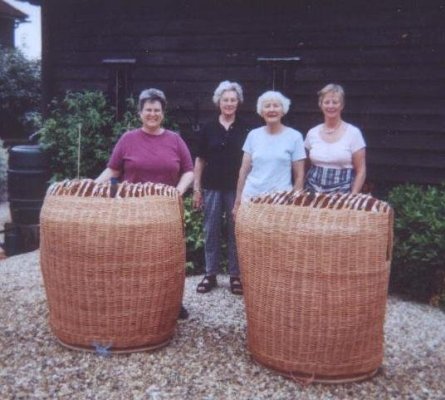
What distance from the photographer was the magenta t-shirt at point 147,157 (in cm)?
430

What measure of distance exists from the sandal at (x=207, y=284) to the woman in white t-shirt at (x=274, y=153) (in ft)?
3.14

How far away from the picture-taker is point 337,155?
456 centimetres

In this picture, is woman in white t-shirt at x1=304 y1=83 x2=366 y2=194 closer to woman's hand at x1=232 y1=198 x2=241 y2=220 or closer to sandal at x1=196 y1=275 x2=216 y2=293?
woman's hand at x1=232 y1=198 x2=241 y2=220

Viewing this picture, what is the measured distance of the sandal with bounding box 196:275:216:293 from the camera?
5.28 metres

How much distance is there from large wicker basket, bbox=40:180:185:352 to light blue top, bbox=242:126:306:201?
89cm

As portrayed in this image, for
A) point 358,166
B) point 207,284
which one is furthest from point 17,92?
point 358,166

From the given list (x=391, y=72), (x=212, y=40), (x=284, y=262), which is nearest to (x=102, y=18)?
(x=212, y=40)

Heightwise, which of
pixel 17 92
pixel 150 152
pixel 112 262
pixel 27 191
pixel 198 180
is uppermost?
pixel 17 92

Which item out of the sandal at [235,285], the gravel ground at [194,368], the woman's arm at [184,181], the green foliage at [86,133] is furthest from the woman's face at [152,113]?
the green foliage at [86,133]

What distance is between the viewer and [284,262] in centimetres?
348

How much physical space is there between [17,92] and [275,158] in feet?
45.7

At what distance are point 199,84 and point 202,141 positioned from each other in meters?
3.16

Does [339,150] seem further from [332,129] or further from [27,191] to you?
[27,191]

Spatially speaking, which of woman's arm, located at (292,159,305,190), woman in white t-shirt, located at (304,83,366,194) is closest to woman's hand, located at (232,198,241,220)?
woman's arm, located at (292,159,305,190)
